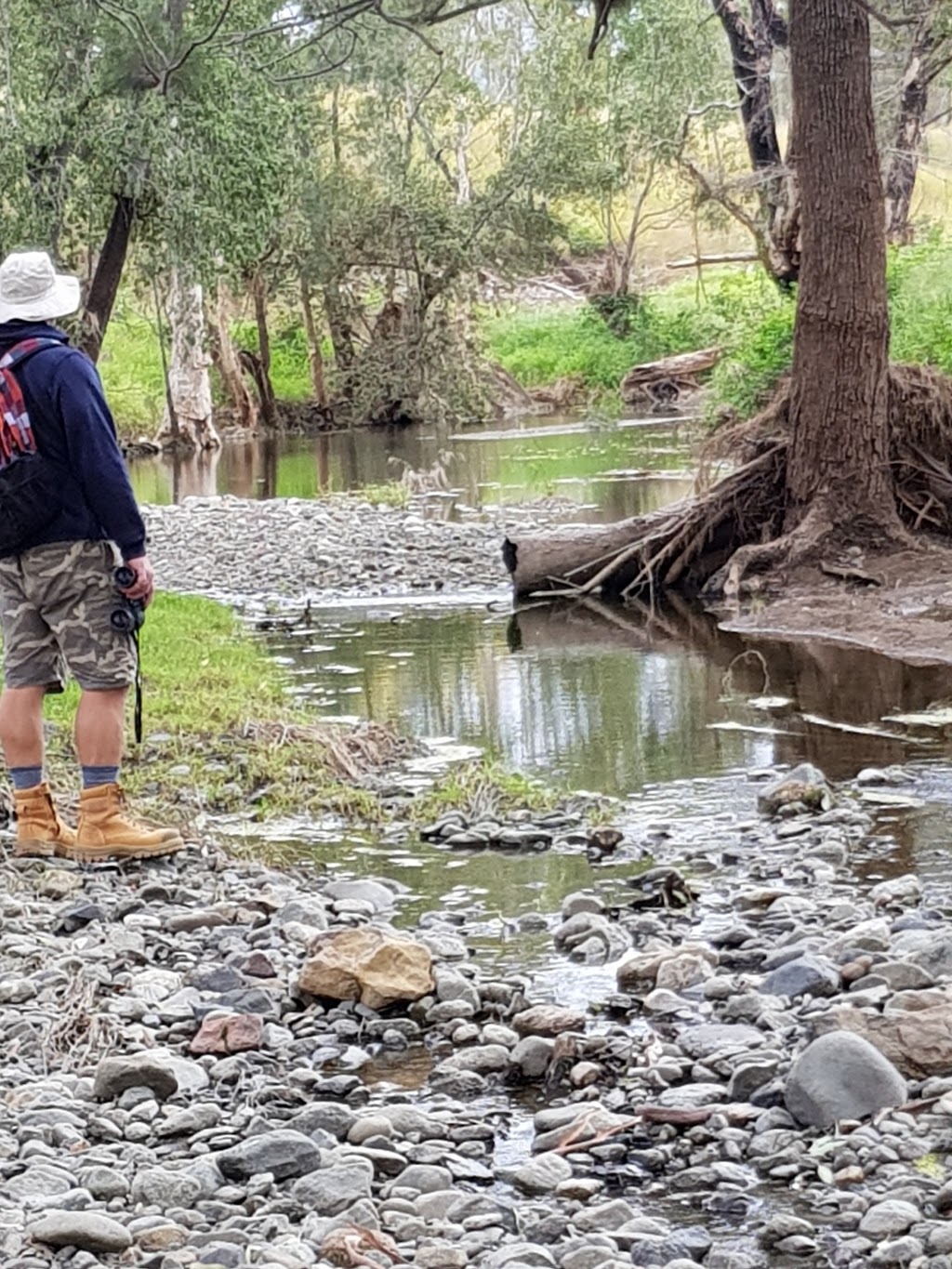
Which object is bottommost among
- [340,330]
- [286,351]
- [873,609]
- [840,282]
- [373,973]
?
[373,973]

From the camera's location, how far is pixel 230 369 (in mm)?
44500

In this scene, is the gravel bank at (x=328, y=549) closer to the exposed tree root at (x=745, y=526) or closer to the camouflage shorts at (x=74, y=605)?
the exposed tree root at (x=745, y=526)

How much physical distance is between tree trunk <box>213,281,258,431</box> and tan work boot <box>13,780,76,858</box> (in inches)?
1451

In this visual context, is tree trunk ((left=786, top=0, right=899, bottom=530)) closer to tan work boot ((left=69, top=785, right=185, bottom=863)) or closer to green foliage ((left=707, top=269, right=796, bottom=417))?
green foliage ((left=707, top=269, right=796, bottom=417))

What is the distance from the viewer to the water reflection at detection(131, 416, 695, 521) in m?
24.3

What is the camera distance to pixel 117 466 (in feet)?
23.0

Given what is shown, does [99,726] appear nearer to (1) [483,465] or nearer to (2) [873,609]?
(2) [873,609]

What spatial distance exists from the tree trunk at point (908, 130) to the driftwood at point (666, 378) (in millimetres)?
11024

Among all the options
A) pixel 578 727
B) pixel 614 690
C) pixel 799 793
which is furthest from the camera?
pixel 614 690

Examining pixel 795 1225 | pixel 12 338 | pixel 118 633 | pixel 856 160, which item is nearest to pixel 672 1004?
pixel 795 1225

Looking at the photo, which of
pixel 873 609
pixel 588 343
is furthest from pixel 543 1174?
pixel 588 343

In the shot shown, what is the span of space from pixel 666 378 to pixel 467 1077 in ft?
123

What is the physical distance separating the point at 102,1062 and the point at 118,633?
252 centimetres

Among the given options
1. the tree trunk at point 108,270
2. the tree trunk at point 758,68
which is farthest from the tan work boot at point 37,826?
the tree trunk at point 758,68
